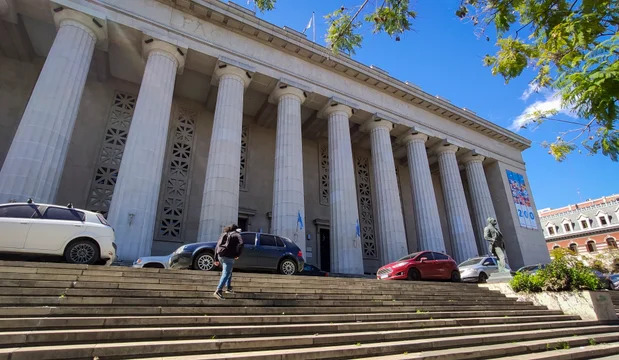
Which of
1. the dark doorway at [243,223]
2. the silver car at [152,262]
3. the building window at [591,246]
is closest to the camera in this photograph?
the silver car at [152,262]

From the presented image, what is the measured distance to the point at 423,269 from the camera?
13133mm

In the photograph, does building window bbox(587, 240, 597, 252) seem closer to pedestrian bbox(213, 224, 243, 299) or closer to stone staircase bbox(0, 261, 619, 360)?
stone staircase bbox(0, 261, 619, 360)

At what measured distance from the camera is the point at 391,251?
18.4 meters

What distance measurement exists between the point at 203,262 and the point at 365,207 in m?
17.3

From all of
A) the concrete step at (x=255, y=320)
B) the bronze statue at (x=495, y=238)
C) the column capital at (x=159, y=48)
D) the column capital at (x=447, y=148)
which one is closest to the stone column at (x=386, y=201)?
the bronze statue at (x=495, y=238)

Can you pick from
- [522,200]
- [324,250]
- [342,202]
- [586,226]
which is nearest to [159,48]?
[342,202]

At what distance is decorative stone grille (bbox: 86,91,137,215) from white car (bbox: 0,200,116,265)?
949 cm

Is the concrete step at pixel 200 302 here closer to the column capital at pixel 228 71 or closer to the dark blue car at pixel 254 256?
the dark blue car at pixel 254 256

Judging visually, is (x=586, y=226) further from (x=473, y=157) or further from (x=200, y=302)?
(x=200, y=302)

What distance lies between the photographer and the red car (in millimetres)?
12844

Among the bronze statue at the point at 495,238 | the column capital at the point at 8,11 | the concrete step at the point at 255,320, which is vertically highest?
the column capital at the point at 8,11

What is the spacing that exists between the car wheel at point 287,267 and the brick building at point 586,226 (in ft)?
183

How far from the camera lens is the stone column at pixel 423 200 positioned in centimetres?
2050

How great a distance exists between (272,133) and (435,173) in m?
16.4
